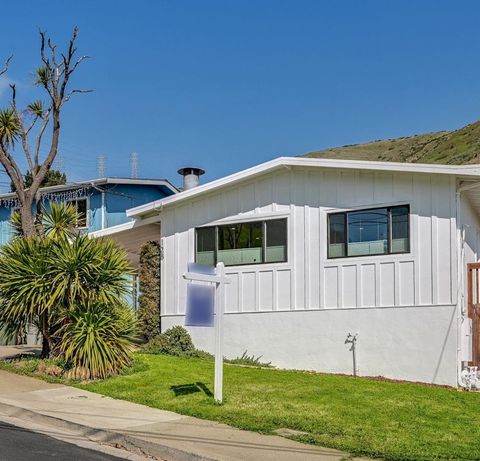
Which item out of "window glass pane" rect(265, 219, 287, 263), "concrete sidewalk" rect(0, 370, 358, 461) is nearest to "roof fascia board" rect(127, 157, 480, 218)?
"window glass pane" rect(265, 219, 287, 263)

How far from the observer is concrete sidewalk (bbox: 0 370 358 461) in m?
7.94

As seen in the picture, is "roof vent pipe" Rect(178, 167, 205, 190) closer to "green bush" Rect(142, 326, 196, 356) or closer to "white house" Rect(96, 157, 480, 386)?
"white house" Rect(96, 157, 480, 386)

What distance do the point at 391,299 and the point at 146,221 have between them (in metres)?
7.33

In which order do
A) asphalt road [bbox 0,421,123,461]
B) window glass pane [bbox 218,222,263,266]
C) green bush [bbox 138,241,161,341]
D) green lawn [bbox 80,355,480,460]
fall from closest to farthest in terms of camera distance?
asphalt road [bbox 0,421,123,461]
green lawn [bbox 80,355,480,460]
window glass pane [bbox 218,222,263,266]
green bush [bbox 138,241,161,341]

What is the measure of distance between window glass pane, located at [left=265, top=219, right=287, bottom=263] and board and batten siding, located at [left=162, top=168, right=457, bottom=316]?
0.52ft

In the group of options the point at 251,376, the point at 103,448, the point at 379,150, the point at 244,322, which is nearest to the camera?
the point at 103,448

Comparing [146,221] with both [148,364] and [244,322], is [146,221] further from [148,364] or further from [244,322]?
[148,364]

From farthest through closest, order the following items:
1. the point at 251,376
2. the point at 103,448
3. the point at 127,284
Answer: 1. the point at 127,284
2. the point at 251,376
3. the point at 103,448

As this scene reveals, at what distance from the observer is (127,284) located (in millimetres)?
15273

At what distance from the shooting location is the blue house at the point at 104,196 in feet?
89.9

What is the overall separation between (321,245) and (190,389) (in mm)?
5346

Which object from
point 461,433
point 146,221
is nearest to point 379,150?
point 146,221

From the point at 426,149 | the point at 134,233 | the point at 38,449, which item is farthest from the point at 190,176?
the point at 426,149

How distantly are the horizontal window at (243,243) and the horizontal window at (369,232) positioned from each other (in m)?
1.30
